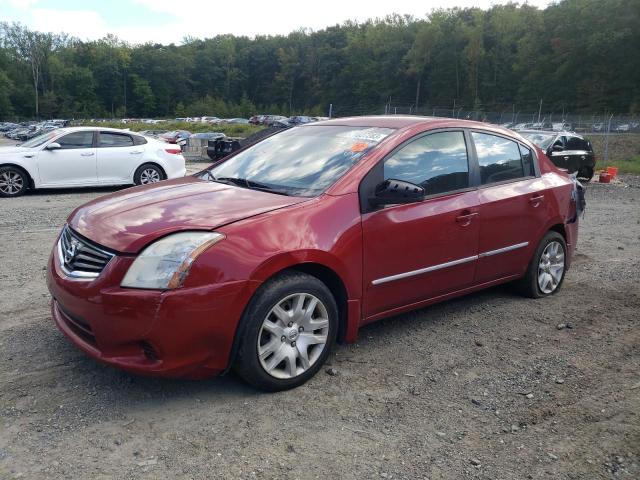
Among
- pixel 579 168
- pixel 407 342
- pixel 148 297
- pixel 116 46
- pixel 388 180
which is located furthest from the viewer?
pixel 116 46

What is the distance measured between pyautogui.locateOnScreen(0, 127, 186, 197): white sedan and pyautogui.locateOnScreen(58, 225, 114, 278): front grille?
28.8ft

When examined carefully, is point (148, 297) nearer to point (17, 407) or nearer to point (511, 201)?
point (17, 407)

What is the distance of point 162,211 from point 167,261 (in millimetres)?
495

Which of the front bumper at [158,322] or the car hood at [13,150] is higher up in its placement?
the car hood at [13,150]

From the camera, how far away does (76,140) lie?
11.6 m

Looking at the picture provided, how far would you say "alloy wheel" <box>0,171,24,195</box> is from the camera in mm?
11086

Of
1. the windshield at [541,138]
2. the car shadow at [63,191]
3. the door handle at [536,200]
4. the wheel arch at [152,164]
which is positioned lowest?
the car shadow at [63,191]

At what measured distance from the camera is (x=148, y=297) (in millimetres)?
2973

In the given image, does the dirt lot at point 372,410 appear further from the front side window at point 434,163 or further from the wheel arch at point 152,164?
the wheel arch at point 152,164

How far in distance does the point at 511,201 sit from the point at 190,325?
295 centimetres

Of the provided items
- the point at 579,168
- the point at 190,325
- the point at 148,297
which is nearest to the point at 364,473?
the point at 190,325

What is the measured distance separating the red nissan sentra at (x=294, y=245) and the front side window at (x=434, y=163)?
1cm

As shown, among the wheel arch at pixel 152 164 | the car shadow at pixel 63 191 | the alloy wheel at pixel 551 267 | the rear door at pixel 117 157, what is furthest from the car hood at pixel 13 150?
the alloy wheel at pixel 551 267

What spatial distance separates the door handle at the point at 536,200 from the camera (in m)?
4.96
